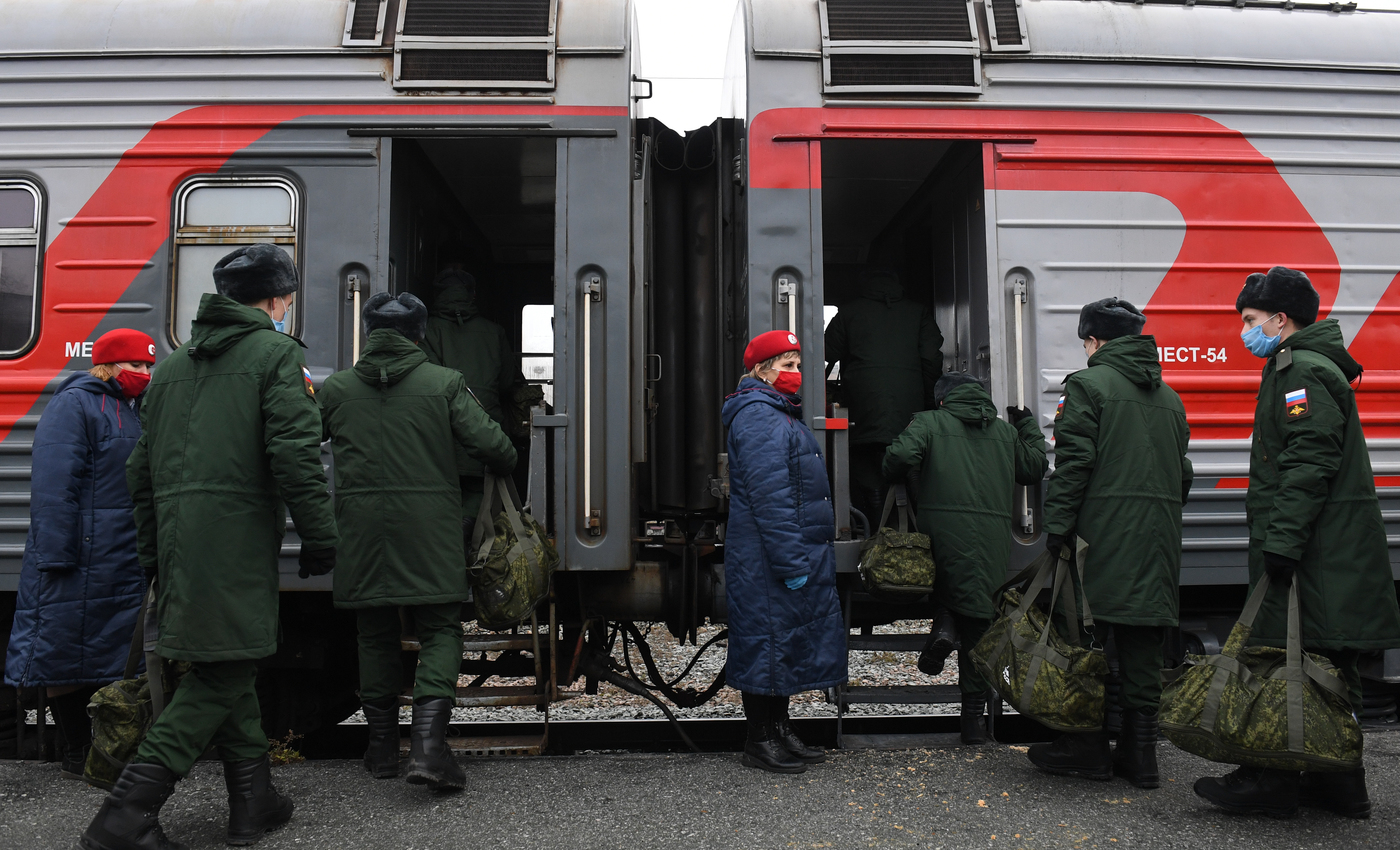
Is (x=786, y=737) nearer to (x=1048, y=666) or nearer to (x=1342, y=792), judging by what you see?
(x=1048, y=666)

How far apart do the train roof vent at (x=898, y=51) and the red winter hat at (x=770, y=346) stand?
133cm

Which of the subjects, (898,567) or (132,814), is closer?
(132,814)

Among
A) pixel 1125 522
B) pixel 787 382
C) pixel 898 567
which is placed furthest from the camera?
pixel 898 567

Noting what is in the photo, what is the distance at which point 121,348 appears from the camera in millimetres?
3607

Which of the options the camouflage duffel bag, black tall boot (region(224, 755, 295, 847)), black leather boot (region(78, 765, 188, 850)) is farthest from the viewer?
black tall boot (region(224, 755, 295, 847))

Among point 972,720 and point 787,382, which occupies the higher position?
point 787,382

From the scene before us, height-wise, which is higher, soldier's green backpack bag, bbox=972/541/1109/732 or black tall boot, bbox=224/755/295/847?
soldier's green backpack bag, bbox=972/541/1109/732

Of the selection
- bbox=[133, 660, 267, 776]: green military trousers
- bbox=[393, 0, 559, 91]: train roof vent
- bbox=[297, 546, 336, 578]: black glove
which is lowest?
bbox=[133, 660, 267, 776]: green military trousers

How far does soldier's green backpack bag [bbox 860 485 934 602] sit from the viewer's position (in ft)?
12.5

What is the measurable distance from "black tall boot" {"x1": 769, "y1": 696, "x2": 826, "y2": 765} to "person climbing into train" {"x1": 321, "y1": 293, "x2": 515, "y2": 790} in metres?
1.27

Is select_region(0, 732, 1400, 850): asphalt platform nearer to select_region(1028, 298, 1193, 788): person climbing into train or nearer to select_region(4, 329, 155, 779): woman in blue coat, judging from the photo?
select_region(1028, 298, 1193, 788): person climbing into train

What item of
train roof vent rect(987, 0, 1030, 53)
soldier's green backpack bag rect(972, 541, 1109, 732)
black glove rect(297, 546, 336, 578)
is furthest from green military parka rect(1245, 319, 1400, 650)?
black glove rect(297, 546, 336, 578)

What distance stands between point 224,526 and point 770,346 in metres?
2.16

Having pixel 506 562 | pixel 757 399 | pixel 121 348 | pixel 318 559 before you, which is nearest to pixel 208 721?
pixel 318 559
